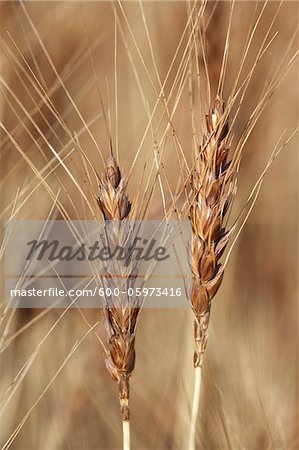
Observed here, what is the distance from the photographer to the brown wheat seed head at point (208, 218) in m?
0.73

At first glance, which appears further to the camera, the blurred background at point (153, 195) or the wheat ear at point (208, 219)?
the blurred background at point (153, 195)

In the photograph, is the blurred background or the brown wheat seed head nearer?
the brown wheat seed head

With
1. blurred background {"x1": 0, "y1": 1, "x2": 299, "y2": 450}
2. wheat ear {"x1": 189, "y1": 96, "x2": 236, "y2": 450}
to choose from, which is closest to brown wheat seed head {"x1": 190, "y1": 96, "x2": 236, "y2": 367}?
wheat ear {"x1": 189, "y1": 96, "x2": 236, "y2": 450}

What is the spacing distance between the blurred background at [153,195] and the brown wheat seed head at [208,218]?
0.19 metres

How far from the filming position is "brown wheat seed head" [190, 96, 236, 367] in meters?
0.73

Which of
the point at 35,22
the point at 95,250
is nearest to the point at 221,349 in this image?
the point at 95,250

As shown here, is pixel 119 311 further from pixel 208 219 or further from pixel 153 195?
pixel 153 195

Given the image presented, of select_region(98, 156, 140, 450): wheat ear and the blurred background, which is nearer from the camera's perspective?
select_region(98, 156, 140, 450): wheat ear

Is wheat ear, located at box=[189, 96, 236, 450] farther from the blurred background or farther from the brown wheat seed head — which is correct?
the blurred background

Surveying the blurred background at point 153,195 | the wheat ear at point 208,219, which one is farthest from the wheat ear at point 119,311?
the blurred background at point 153,195

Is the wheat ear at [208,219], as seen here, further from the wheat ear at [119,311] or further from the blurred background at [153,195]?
the blurred background at [153,195]

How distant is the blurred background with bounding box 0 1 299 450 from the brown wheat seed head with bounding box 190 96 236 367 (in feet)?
0.63

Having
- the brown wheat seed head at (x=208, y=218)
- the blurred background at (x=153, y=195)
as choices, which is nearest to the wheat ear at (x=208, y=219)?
the brown wheat seed head at (x=208, y=218)

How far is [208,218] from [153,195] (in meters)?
0.22
